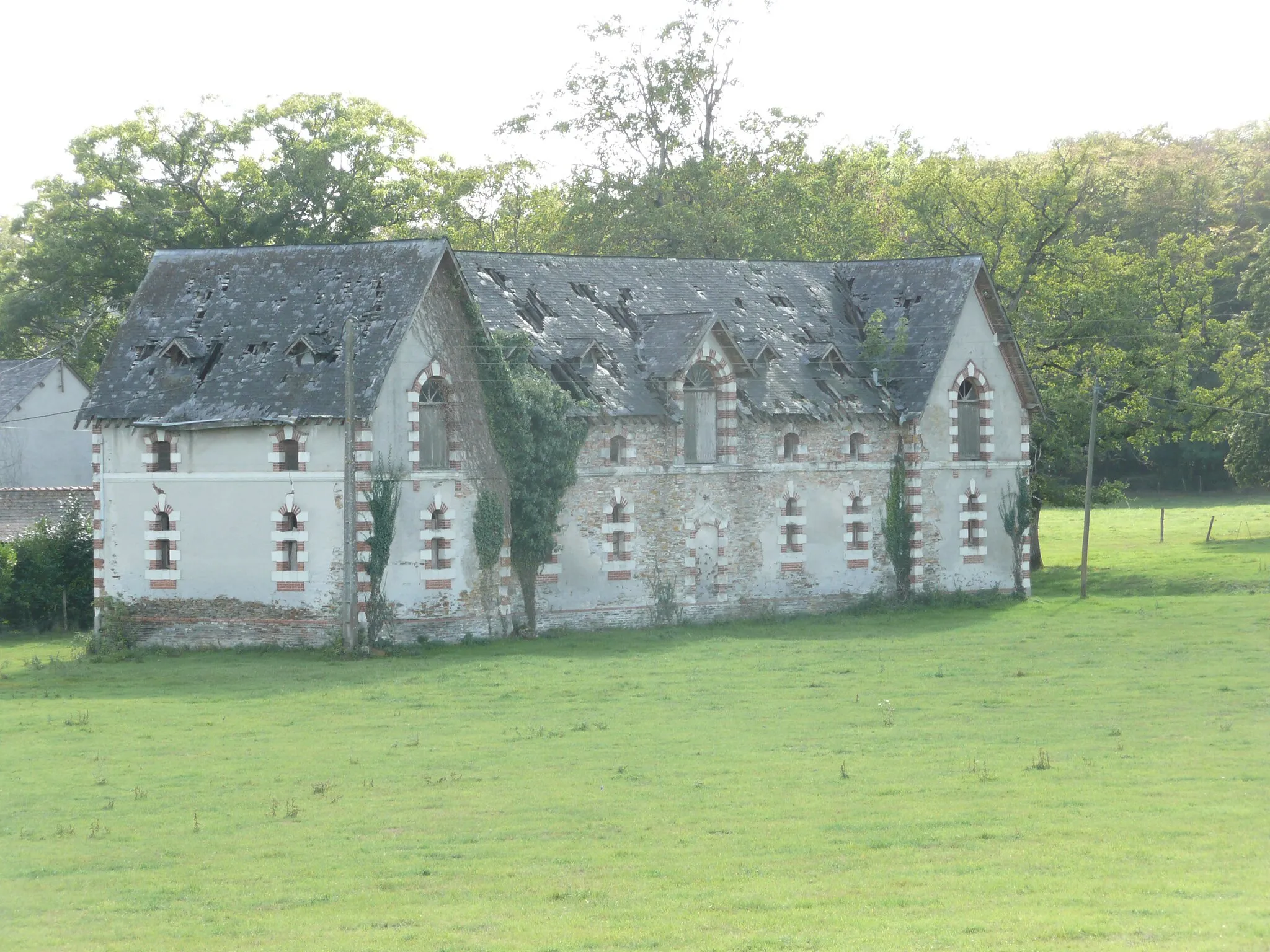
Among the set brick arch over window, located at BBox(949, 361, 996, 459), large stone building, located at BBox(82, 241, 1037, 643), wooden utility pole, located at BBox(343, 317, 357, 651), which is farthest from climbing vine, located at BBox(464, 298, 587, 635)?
brick arch over window, located at BBox(949, 361, 996, 459)

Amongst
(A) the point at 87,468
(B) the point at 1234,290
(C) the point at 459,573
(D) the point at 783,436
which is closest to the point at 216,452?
(C) the point at 459,573

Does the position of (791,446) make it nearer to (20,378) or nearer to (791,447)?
(791,447)

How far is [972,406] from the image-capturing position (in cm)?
5488

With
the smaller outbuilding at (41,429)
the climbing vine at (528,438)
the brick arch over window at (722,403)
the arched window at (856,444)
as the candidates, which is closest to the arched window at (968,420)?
the arched window at (856,444)

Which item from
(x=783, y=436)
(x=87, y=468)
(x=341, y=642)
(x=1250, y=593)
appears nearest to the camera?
(x=341, y=642)

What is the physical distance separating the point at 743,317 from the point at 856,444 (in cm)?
520

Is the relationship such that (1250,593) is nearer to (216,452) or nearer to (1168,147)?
(216,452)

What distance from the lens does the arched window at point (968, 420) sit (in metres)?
54.6

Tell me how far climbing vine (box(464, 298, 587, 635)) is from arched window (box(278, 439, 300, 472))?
16.3 ft

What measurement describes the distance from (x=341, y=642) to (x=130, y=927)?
939 inches

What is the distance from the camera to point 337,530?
42.3m

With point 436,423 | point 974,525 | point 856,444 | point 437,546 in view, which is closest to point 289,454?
point 436,423

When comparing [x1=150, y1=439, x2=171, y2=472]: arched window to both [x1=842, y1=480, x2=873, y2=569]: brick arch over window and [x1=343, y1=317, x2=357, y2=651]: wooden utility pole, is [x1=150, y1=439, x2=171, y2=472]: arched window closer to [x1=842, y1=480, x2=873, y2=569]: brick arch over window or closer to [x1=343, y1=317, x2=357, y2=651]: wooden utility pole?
[x1=343, y1=317, x2=357, y2=651]: wooden utility pole

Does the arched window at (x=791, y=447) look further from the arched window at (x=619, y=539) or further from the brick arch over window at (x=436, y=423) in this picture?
the brick arch over window at (x=436, y=423)
